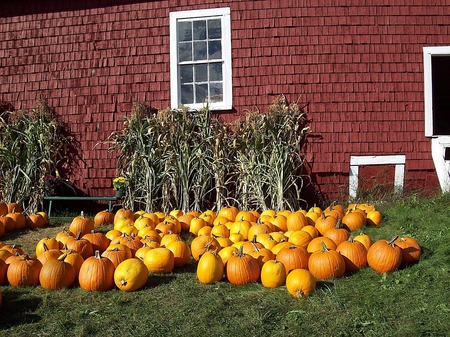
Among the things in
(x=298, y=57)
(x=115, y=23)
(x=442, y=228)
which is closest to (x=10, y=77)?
(x=115, y=23)

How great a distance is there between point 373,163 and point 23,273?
6.12 meters

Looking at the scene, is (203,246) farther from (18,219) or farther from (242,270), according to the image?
(18,219)

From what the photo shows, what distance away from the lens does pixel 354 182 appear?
7816 mm

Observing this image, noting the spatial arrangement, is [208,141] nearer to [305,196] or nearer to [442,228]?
[305,196]

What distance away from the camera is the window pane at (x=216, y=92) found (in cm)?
829

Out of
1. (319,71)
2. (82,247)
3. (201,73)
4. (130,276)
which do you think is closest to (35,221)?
(82,247)

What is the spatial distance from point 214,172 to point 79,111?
10.3 feet

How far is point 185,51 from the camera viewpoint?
8.39 meters

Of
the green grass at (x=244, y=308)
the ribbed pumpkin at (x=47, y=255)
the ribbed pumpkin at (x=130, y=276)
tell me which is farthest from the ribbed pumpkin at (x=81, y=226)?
the ribbed pumpkin at (x=130, y=276)

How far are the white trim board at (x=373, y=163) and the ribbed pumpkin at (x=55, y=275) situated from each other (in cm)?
552

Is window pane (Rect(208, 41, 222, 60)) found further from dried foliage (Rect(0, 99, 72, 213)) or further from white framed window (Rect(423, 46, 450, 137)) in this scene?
white framed window (Rect(423, 46, 450, 137))

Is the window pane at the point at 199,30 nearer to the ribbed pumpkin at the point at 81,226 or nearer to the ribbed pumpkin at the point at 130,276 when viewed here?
the ribbed pumpkin at the point at 81,226

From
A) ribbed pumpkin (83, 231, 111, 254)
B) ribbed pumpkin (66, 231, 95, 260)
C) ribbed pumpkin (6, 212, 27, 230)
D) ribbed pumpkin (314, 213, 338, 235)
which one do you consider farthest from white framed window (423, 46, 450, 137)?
ribbed pumpkin (6, 212, 27, 230)

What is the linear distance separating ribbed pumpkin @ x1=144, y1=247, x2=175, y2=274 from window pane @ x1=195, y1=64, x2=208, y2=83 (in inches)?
199
